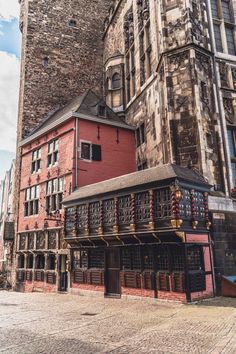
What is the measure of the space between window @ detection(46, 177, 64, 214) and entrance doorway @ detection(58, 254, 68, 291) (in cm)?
284

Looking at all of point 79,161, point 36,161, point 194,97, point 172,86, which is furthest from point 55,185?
point 194,97

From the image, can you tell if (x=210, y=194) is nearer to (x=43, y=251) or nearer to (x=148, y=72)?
(x=148, y=72)

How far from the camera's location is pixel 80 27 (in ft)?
96.0

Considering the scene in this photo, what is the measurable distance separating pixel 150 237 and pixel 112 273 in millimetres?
3207

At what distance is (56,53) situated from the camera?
27.5 metres

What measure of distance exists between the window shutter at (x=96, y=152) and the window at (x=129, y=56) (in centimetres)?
561

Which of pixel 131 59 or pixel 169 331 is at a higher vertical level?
pixel 131 59

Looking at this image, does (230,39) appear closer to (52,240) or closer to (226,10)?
(226,10)

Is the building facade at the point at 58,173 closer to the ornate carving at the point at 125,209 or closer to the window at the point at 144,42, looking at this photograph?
the window at the point at 144,42

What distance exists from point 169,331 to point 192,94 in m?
10.7

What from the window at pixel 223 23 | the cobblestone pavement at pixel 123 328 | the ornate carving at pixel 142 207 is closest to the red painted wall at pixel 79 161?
the ornate carving at pixel 142 207

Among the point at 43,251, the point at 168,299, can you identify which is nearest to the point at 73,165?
the point at 43,251

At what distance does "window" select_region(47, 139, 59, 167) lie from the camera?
62.9ft

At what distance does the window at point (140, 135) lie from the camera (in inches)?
770
